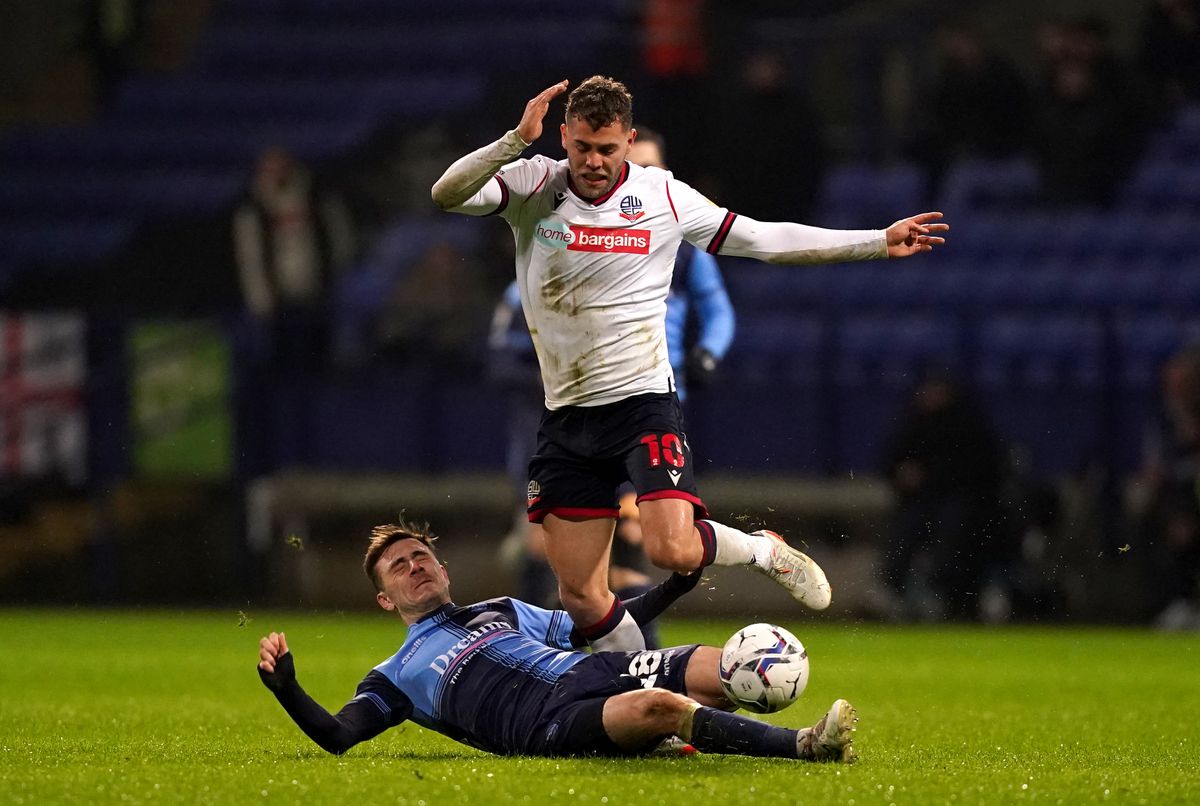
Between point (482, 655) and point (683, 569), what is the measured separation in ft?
2.50

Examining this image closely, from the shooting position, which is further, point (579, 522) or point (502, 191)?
point (579, 522)

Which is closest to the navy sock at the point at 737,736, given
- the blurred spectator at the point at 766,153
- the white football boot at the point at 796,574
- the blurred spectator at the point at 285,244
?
the white football boot at the point at 796,574

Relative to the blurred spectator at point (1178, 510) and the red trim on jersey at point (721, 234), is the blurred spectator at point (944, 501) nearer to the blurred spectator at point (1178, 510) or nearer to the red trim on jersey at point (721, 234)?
the blurred spectator at point (1178, 510)

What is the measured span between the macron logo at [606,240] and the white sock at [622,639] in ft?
4.17

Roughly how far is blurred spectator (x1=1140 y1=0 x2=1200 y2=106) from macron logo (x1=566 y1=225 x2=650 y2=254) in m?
11.1

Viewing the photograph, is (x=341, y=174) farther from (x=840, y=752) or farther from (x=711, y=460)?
(x=840, y=752)

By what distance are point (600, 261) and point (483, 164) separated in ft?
1.92

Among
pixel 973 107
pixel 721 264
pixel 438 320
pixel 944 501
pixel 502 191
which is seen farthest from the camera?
pixel 973 107

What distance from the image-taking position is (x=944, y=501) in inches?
499

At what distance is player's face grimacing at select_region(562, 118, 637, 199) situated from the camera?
246 inches

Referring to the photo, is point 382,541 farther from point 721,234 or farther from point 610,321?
point 721,234

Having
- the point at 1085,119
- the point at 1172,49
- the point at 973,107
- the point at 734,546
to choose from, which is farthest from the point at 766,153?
the point at 734,546

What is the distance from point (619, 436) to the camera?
646 cm

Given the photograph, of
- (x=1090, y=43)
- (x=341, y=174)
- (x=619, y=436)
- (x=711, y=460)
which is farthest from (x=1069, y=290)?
(x=619, y=436)
